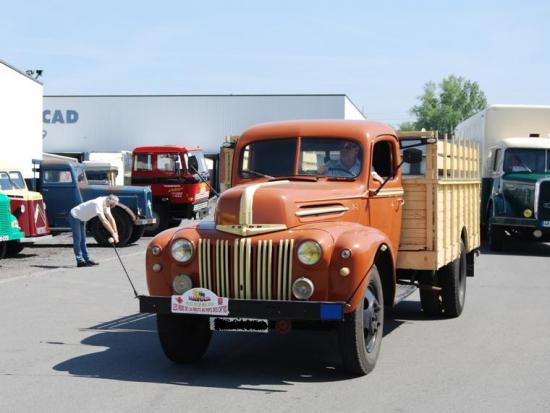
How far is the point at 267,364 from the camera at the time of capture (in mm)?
8156

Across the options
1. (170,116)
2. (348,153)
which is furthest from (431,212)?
(170,116)

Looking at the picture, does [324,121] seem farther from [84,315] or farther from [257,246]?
[84,315]

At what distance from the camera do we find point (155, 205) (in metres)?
28.0

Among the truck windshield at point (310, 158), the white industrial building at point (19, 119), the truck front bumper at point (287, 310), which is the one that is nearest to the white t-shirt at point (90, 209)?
the white industrial building at point (19, 119)

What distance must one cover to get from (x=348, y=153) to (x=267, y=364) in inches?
82.9

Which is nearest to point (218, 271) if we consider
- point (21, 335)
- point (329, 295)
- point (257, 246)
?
point (257, 246)

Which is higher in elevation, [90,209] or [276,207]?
[276,207]

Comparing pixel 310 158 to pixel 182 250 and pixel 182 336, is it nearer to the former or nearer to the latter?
pixel 182 250

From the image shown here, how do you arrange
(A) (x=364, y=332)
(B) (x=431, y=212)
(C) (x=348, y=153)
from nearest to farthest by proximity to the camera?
(A) (x=364, y=332) → (C) (x=348, y=153) → (B) (x=431, y=212)

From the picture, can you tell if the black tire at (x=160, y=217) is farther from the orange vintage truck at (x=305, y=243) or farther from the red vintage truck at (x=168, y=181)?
the orange vintage truck at (x=305, y=243)

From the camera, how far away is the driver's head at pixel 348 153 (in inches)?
348

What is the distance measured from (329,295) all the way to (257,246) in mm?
680

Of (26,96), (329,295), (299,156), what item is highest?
(26,96)

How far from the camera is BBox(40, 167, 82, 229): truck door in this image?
75.3ft
